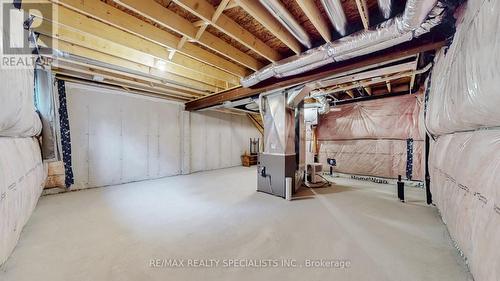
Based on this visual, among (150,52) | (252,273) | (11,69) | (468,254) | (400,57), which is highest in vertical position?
(150,52)

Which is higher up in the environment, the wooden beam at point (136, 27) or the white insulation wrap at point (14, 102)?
the wooden beam at point (136, 27)

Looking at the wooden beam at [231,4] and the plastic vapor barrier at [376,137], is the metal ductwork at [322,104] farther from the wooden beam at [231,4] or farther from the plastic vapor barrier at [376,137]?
the wooden beam at [231,4]

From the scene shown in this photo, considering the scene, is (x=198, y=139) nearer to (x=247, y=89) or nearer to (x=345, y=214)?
(x=247, y=89)

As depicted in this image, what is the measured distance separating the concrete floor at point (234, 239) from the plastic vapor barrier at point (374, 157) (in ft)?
4.66

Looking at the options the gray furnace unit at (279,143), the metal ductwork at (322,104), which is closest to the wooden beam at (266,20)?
the gray furnace unit at (279,143)

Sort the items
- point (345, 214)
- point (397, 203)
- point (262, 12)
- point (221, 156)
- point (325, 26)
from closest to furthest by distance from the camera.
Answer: point (262, 12) < point (325, 26) < point (345, 214) < point (397, 203) < point (221, 156)

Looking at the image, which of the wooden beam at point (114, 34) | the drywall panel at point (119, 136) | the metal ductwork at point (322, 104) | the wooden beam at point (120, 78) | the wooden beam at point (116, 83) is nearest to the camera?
the wooden beam at point (114, 34)

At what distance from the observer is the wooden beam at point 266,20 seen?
183 cm

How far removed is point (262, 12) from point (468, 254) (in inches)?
A: 104

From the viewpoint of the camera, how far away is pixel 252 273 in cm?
154

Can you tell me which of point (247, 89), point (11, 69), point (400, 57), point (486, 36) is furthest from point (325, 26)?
point (11, 69)

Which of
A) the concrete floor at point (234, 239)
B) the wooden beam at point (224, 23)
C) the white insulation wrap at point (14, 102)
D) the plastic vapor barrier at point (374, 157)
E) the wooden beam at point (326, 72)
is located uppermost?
the wooden beam at point (224, 23)

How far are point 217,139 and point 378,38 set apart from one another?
5.75m

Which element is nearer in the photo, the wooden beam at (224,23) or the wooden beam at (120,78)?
the wooden beam at (224,23)
